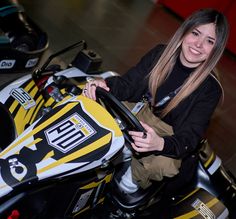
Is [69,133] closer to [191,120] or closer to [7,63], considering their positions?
[191,120]

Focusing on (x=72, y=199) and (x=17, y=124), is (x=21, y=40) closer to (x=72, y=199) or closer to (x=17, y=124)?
(x=17, y=124)

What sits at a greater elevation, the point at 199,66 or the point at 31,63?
the point at 199,66

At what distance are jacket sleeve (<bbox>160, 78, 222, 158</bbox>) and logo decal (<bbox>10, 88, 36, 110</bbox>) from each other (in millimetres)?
673

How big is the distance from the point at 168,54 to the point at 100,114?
539 mm

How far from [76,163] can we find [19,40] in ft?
5.92

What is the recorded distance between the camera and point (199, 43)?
1.59m

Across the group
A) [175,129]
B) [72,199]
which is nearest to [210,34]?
[175,129]

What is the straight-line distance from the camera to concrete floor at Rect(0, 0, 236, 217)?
3.35m

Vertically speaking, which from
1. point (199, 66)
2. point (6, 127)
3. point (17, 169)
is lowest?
point (6, 127)

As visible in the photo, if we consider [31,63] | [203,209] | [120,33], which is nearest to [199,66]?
[203,209]

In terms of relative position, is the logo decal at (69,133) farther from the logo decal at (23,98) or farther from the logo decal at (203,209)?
the logo decal at (203,209)

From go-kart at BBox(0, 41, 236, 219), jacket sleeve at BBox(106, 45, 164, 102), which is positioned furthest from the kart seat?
jacket sleeve at BBox(106, 45, 164, 102)

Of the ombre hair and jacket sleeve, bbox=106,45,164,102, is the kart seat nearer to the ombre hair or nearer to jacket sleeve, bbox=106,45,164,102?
jacket sleeve, bbox=106,45,164,102

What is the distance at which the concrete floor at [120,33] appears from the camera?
3352 mm
